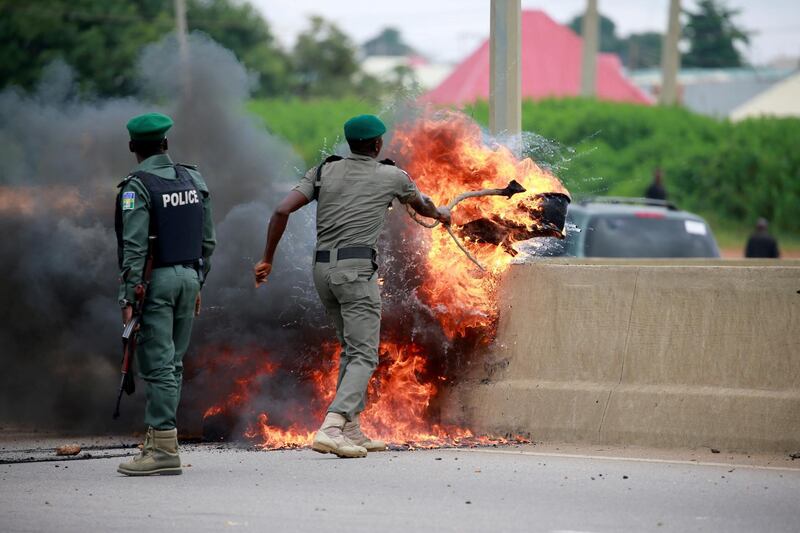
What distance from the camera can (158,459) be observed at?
772 centimetres

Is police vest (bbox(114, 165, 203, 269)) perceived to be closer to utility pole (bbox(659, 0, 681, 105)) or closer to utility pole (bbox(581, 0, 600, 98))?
utility pole (bbox(659, 0, 681, 105))

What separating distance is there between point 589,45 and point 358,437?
36.1 metres

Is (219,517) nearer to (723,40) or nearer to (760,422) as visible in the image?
(760,422)

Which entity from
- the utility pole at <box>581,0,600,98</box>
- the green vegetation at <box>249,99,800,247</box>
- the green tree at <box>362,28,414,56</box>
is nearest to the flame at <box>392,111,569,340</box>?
the green vegetation at <box>249,99,800,247</box>

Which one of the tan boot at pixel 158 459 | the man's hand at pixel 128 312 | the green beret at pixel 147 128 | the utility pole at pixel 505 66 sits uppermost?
the utility pole at pixel 505 66

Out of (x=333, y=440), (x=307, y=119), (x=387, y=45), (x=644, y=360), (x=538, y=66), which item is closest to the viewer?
(x=333, y=440)

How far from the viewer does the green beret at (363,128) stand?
823 centimetres

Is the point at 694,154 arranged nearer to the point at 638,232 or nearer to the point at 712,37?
the point at 638,232

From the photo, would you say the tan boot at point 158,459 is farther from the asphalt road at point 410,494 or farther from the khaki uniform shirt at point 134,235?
the khaki uniform shirt at point 134,235

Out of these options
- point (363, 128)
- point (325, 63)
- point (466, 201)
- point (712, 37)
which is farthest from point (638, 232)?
point (712, 37)

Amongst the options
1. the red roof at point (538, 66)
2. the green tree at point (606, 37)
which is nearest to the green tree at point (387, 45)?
the green tree at point (606, 37)

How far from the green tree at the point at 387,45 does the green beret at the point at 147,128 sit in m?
138

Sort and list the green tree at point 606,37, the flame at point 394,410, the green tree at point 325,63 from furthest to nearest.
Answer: the green tree at point 606,37, the green tree at point 325,63, the flame at point 394,410

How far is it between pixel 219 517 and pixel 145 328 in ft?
4.98
